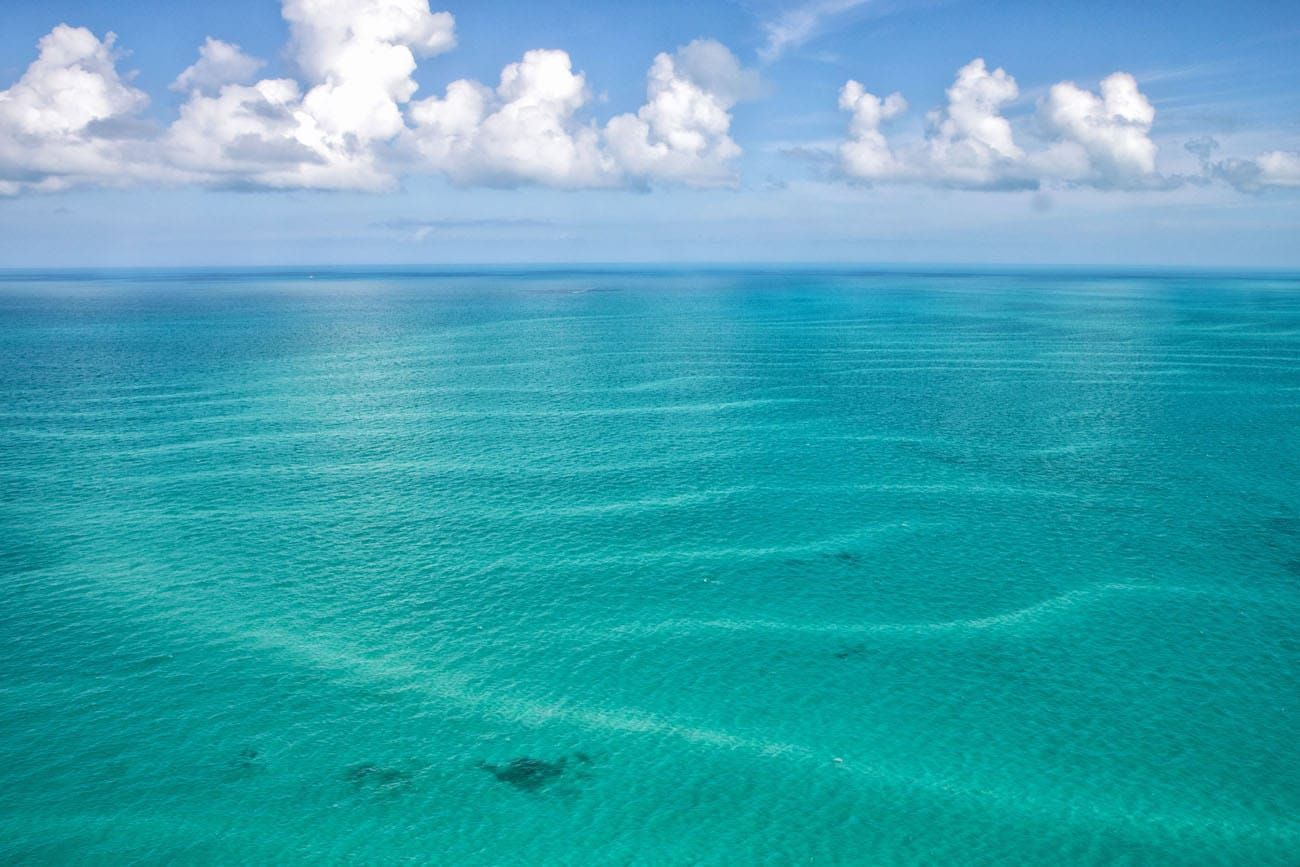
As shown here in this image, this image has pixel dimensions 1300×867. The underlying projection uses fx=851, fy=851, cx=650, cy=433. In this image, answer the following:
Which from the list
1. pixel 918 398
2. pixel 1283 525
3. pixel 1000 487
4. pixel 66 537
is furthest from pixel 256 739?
pixel 918 398

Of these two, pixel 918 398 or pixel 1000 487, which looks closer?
pixel 1000 487

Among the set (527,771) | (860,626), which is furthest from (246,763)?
(860,626)

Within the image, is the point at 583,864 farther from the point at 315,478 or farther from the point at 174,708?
the point at 315,478

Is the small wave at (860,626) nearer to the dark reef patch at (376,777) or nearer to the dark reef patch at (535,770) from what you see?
the dark reef patch at (535,770)

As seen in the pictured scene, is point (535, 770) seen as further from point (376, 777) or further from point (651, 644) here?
point (651, 644)

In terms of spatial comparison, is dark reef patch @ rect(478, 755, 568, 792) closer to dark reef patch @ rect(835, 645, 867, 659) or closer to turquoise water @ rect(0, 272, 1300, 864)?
turquoise water @ rect(0, 272, 1300, 864)

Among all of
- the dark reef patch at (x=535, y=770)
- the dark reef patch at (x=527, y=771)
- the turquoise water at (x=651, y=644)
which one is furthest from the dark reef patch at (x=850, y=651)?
the dark reef patch at (x=527, y=771)

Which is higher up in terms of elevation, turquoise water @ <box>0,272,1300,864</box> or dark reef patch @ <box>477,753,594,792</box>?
turquoise water @ <box>0,272,1300,864</box>

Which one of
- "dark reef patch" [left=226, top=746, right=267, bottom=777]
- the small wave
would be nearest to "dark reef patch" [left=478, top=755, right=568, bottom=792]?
"dark reef patch" [left=226, top=746, right=267, bottom=777]

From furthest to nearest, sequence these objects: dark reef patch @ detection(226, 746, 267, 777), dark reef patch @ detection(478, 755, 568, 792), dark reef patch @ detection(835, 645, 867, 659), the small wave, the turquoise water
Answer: the small wave → dark reef patch @ detection(835, 645, 867, 659) → dark reef patch @ detection(226, 746, 267, 777) → dark reef patch @ detection(478, 755, 568, 792) → the turquoise water
